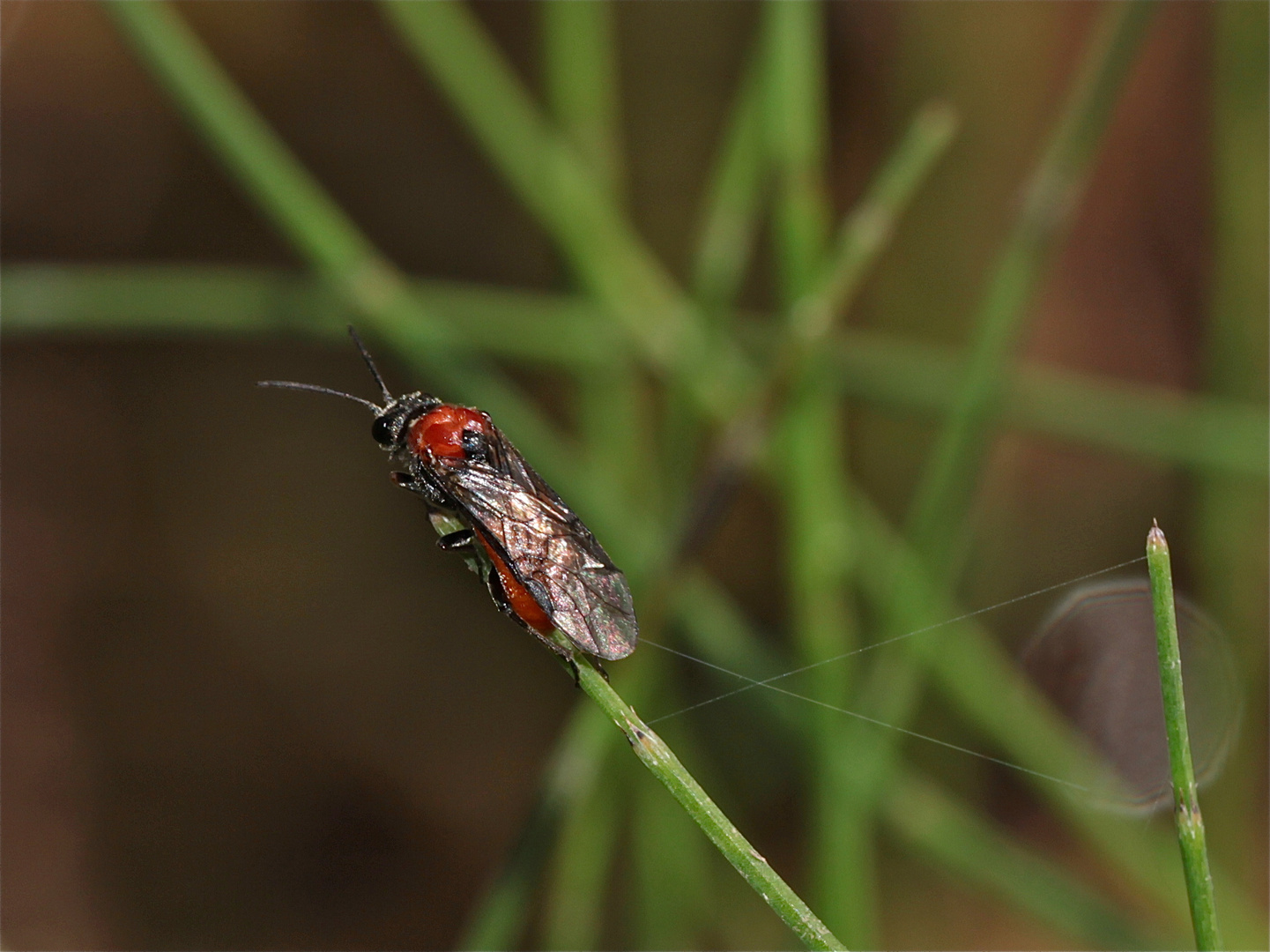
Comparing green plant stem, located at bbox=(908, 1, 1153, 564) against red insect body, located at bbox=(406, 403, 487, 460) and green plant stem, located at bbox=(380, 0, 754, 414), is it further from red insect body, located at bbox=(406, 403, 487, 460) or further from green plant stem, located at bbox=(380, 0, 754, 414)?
red insect body, located at bbox=(406, 403, 487, 460)

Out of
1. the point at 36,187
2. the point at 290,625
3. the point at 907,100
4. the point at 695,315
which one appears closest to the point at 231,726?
the point at 290,625

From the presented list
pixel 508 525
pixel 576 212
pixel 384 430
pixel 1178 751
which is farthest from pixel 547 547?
pixel 1178 751

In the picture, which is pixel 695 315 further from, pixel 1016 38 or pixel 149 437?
pixel 149 437

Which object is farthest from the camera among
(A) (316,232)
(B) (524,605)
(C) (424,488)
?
(A) (316,232)

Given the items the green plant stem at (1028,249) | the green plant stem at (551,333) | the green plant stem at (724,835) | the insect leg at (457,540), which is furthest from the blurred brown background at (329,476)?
the green plant stem at (724,835)

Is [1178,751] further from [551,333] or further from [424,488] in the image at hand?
[551,333]

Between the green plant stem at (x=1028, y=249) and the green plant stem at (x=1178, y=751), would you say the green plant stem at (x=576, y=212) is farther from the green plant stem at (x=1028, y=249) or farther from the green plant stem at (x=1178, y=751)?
the green plant stem at (x=1178, y=751)
